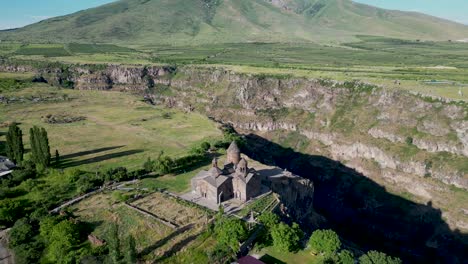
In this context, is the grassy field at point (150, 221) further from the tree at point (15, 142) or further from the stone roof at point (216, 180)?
the tree at point (15, 142)

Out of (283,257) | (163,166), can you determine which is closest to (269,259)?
(283,257)

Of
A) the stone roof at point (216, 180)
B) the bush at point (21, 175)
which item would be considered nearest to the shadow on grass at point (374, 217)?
the stone roof at point (216, 180)

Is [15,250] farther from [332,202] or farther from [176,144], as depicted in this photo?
[332,202]

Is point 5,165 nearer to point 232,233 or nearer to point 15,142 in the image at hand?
point 15,142

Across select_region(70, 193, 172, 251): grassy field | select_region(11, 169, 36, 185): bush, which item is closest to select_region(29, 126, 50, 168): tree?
select_region(11, 169, 36, 185): bush

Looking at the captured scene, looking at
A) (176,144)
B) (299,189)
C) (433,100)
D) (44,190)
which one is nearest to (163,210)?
(44,190)

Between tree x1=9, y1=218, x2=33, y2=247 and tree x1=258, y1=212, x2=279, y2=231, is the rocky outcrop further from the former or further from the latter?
tree x1=9, y1=218, x2=33, y2=247
